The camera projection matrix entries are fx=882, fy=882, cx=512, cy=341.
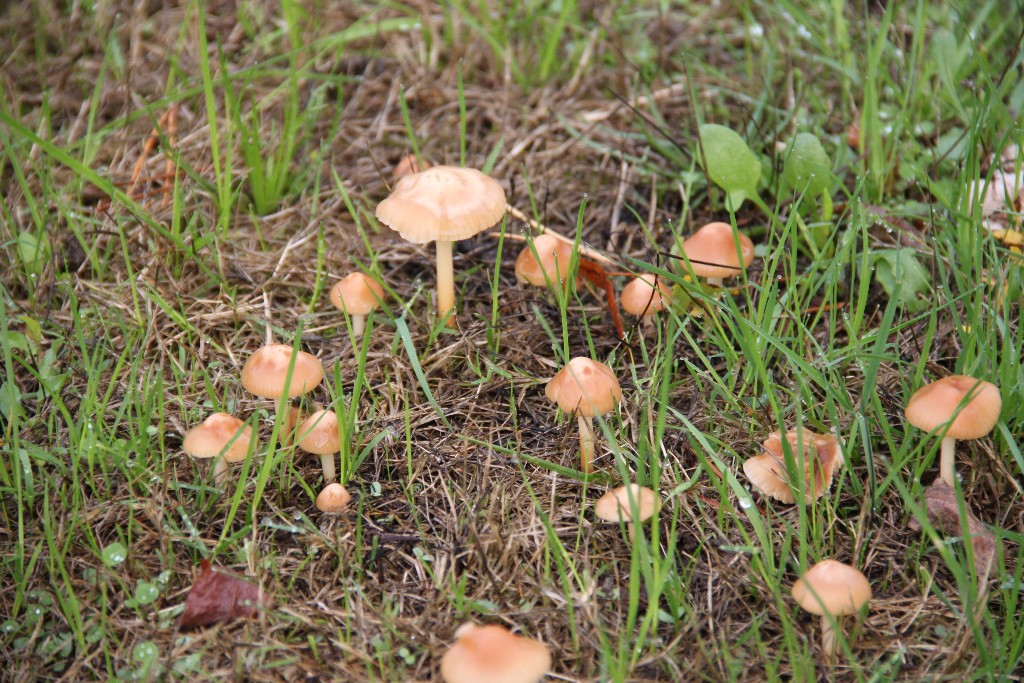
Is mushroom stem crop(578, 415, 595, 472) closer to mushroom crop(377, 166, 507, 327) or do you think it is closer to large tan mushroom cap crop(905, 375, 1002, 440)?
mushroom crop(377, 166, 507, 327)

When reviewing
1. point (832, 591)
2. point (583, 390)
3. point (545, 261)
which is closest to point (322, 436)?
point (583, 390)

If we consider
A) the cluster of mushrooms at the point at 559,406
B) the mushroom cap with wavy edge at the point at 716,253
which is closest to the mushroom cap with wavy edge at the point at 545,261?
the cluster of mushrooms at the point at 559,406

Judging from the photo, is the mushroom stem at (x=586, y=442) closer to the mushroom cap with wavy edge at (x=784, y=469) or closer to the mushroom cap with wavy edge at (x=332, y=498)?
the mushroom cap with wavy edge at (x=784, y=469)

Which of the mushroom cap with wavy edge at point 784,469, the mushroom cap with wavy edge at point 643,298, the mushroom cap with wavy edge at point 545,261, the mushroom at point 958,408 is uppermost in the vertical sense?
the mushroom at point 958,408

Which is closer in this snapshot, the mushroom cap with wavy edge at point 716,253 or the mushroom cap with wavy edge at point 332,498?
the mushroom cap with wavy edge at point 332,498

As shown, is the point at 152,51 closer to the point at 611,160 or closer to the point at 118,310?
the point at 118,310

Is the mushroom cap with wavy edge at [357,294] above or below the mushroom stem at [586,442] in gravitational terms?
above

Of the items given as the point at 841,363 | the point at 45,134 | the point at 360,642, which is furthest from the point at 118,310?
the point at 841,363

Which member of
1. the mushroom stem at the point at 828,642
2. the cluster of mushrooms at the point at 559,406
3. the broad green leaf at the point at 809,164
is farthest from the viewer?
the broad green leaf at the point at 809,164
